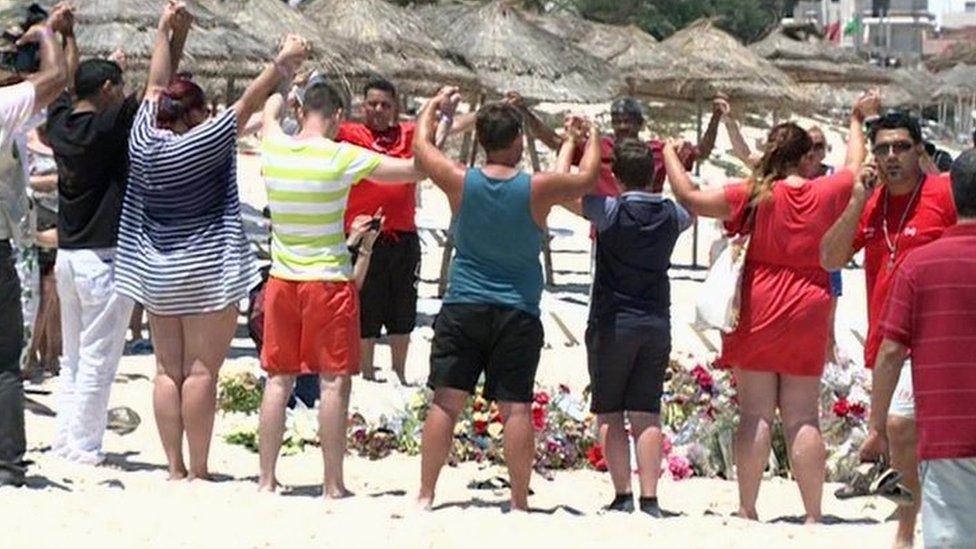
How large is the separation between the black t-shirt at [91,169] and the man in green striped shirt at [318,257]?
0.76 meters

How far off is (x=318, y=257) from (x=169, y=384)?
88 cm

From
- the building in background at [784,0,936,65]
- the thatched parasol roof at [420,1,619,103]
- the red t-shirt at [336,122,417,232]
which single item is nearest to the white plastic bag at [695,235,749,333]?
the red t-shirt at [336,122,417,232]

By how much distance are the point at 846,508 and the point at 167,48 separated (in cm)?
322

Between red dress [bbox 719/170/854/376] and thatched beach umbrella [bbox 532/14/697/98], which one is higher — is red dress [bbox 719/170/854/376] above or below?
above

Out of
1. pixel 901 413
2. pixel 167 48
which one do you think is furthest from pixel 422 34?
pixel 901 413

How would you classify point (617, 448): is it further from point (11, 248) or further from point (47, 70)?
point (47, 70)

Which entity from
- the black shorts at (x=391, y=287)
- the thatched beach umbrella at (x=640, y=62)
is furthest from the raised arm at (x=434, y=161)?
the thatched beach umbrella at (x=640, y=62)

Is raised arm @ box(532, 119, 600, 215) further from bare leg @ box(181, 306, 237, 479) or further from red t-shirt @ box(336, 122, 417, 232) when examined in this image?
red t-shirt @ box(336, 122, 417, 232)

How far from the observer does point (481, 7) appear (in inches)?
760

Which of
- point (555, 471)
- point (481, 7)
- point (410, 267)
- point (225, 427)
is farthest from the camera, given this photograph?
point (481, 7)

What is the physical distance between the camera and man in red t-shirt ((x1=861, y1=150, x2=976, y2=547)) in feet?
17.7

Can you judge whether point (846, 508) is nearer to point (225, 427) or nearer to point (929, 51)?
point (225, 427)

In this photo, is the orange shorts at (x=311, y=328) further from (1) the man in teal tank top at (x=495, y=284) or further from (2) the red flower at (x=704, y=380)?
(2) the red flower at (x=704, y=380)

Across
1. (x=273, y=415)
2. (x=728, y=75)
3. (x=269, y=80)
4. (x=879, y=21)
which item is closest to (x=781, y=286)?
(x=273, y=415)
